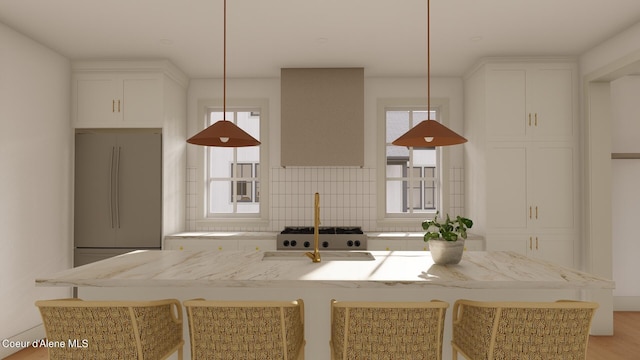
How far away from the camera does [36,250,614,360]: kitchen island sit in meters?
1.82

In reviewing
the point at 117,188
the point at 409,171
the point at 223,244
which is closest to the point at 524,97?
the point at 409,171

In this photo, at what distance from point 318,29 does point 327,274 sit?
2.30m

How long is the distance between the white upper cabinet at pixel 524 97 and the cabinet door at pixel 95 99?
156 inches

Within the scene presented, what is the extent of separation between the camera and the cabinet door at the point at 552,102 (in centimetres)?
406

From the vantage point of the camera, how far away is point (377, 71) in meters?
4.55

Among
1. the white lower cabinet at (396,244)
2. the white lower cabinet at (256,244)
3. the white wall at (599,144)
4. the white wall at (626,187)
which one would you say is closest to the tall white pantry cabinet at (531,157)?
the white wall at (599,144)

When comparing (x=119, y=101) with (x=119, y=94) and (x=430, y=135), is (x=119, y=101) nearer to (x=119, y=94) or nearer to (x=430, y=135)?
(x=119, y=94)

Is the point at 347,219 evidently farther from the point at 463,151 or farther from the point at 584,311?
the point at 584,311

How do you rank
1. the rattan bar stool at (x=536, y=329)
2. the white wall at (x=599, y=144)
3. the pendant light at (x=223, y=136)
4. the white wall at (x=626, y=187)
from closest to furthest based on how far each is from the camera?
the rattan bar stool at (x=536, y=329), the pendant light at (x=223, y=136), the white wall at (x=599, y=144), the white wall at (x=626, y=187)

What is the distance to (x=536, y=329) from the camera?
5.32 ft

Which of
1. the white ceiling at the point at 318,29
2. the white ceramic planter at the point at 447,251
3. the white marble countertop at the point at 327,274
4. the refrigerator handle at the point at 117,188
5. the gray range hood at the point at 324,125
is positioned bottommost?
the white marble countertop at the point at 327,274

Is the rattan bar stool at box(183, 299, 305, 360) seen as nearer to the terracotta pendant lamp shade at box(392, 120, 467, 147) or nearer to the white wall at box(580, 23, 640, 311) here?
the terracotta pendant lamp shade at box(392, 120, 467, 147)

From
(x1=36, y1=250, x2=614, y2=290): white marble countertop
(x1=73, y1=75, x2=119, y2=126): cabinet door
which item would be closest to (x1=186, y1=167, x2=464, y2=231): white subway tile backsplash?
(x1=73, y1=75, x2=119, y2=126): cabinet door

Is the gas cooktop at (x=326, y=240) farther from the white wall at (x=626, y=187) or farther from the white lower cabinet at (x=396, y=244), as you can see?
the white wall at (x=626, y=187)
